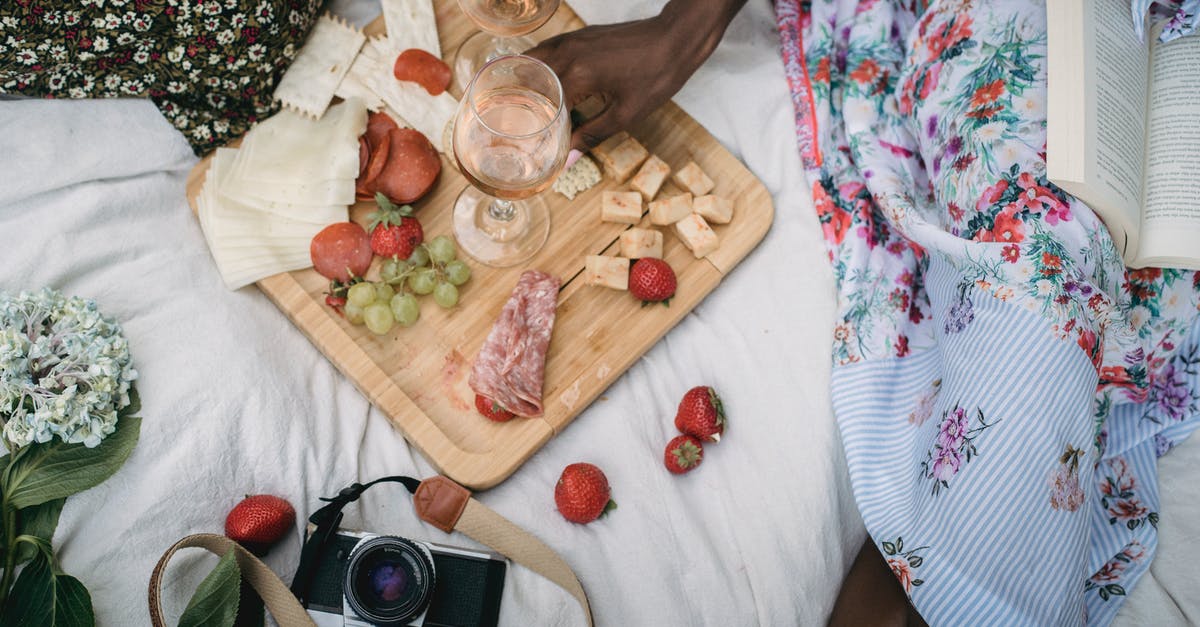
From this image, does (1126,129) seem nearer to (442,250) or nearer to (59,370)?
(442,250)

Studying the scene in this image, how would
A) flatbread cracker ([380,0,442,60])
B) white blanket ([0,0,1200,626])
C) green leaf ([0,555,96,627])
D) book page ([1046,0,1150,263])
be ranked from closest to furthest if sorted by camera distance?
green leaf ([0,555,96,627]) → book page ([1046,0,1150,263]) → white blanket ([0,0,1200,626]) → flatbread cracker ([380,0,442,60])

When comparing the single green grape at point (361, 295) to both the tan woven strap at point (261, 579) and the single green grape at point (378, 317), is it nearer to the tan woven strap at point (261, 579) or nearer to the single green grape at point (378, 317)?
the single green grape at point (378, 317)

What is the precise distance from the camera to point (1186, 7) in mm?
1028

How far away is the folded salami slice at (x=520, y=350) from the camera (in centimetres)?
112

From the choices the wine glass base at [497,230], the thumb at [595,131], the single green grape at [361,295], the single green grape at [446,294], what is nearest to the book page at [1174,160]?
the thumb at [595,131]

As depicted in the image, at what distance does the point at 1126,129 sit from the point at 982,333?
1.02 ft

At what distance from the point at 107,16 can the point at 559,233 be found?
703 mm

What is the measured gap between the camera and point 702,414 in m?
1.16

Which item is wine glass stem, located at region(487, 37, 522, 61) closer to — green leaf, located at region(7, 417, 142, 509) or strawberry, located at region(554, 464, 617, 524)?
strawberry, located at region(554, 464, 617, 524)

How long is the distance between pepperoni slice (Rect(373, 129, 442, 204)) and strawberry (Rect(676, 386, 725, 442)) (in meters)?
0.52

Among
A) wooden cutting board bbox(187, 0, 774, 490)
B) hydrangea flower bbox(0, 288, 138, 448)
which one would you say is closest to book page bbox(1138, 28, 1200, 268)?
wooden cutting board bbox(187, 0, 774, 490)

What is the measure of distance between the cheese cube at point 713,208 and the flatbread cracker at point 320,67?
1.97 ft

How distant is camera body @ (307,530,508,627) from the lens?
932 mm

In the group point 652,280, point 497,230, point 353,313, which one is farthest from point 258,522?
point 652,280
